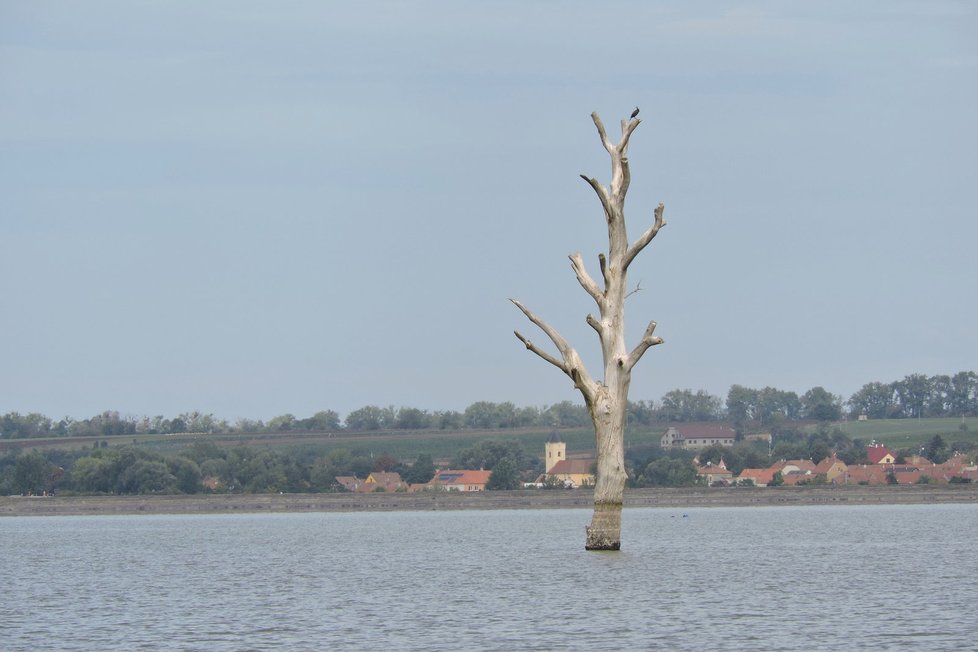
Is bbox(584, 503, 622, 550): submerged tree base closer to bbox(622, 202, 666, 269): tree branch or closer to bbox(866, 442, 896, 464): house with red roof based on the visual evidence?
bbox(622, 202, 666, 269): tree branch

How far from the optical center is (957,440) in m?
198

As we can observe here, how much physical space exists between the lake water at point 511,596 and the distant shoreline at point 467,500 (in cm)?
7878

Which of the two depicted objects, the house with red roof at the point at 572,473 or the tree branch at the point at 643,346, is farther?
the house with red roof at the point at 572,473

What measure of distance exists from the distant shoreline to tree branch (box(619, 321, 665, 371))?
96178 millimetres

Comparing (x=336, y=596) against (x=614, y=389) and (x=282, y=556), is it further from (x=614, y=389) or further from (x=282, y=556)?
(x=282, y=556)

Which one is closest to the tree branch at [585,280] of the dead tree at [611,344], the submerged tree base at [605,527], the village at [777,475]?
the dead tree at [611,344]

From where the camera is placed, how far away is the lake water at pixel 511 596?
27.2 meters

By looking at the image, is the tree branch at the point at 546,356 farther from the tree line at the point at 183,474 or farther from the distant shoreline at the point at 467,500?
the tree line at the point at 183,474

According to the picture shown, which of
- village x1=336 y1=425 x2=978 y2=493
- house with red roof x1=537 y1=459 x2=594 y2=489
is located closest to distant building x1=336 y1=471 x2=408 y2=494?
village x1=336 y1=425 x2=978 y2=493

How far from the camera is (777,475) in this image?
16950cm

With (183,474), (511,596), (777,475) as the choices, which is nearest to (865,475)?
(777,475)

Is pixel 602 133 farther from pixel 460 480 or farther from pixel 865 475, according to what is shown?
pixel 460 480

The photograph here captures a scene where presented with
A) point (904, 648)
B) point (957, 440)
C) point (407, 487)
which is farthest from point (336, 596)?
point (957, 440)

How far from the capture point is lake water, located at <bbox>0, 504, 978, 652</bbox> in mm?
27172
